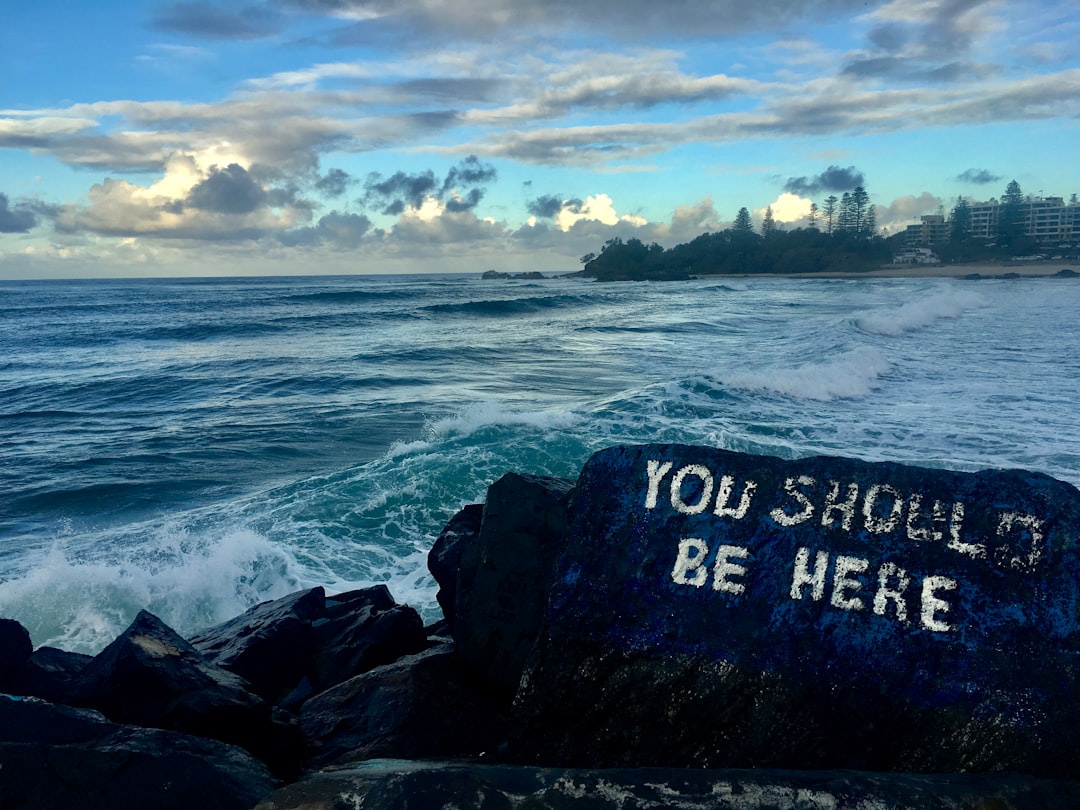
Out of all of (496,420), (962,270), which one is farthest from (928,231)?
(496,420)

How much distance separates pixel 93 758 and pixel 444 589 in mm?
2858

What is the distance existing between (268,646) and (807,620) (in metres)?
3.51

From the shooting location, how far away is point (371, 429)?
13375 mm

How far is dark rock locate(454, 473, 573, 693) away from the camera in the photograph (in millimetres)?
4191

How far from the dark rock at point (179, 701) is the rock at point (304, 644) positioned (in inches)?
31.8

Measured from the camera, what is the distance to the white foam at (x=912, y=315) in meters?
26.7

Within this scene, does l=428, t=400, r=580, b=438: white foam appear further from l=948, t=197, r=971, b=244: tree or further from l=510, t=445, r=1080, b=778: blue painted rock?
l=948, t=197, r=971, b=244: tree

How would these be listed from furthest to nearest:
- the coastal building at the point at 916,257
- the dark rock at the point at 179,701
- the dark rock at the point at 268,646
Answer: the coastal building at the point at 916,257, the dark rock at the point at 268,646, the dark rock at the point at 179,701

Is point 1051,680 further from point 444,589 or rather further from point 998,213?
point 998,213

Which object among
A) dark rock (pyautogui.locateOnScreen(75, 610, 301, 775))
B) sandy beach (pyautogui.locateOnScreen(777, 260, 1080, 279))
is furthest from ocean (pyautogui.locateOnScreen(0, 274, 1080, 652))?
sandy beach (pyautogui.locateOnScreen(777, 260, 1080, 279))

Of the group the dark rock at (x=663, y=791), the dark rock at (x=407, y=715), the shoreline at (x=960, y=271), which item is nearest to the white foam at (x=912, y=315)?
the dark rock at (x=407, y=715)

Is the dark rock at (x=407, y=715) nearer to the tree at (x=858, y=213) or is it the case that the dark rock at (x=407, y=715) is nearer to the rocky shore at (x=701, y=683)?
the rocky shore at (x=701, y=683)

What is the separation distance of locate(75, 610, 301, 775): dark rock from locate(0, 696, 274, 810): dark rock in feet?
1.96

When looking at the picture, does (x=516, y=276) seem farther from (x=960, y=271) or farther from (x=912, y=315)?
(x=912, y=315)
